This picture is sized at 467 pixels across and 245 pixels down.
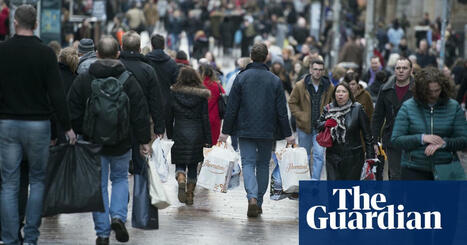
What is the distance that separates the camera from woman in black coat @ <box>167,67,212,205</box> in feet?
42.4

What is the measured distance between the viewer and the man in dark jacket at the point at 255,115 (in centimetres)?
1198

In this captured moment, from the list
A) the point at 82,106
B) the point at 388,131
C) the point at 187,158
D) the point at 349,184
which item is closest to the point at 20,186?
the point at 82,106

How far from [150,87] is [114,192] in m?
1.09

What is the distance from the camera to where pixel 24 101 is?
9.11 m

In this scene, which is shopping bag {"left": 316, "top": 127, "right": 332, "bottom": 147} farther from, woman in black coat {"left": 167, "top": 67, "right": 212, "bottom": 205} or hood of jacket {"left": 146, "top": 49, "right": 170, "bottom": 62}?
hood of jacket {"left": 146, "top": 49, "right": 170, "bottom": 62}

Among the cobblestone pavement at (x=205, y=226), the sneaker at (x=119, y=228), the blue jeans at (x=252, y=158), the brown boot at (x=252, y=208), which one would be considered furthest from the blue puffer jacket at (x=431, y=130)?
the brown boot at (x=252, y=208)

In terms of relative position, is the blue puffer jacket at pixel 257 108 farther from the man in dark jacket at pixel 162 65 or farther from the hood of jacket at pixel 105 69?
the man in dark jacket at pixel 162 65

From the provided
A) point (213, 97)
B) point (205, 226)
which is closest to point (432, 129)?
point (205, 226)

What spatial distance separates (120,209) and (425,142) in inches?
98.4

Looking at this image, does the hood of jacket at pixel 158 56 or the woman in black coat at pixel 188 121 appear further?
the hood of jacket at pixel 158 56

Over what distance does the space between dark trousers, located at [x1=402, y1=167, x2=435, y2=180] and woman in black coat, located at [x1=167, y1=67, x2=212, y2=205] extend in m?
3.63

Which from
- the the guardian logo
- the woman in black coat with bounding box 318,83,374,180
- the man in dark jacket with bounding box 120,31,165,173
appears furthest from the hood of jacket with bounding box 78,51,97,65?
the the guardian logo

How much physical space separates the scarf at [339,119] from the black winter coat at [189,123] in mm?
1589

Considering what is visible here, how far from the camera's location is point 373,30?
31.6 m
